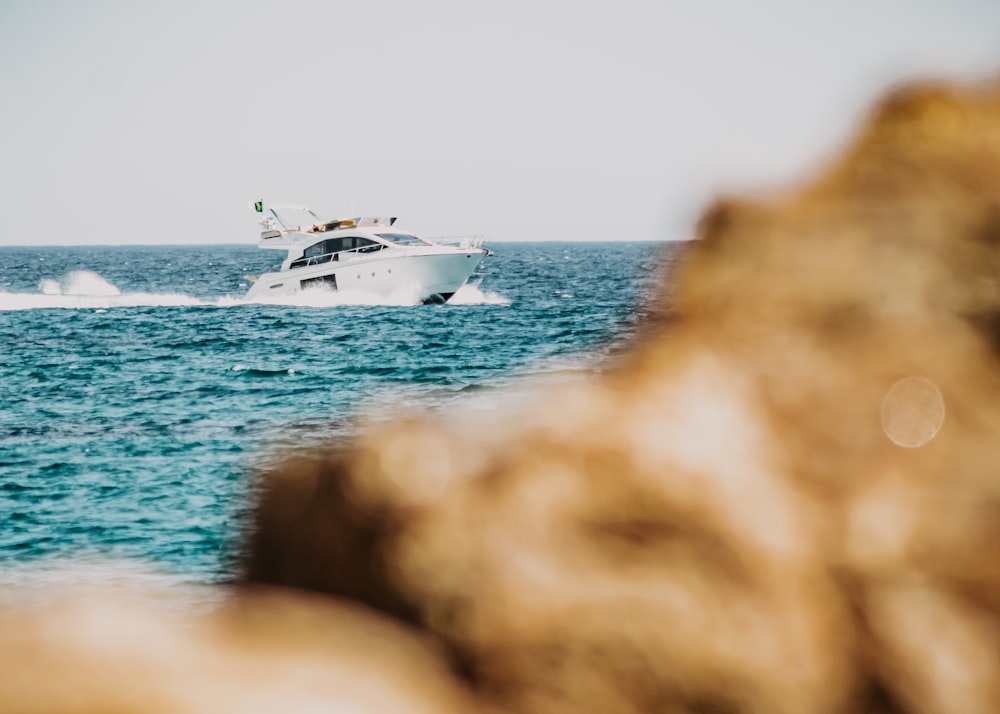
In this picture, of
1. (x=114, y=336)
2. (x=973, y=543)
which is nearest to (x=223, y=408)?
(x=114, y=336)

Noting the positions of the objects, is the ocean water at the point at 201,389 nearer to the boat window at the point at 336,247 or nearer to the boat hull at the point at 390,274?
the boat hull at the point at 390,274

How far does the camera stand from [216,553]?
1245 cm

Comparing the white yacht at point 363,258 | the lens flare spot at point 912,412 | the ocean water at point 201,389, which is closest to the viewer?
the lens flare spot at point 912,412

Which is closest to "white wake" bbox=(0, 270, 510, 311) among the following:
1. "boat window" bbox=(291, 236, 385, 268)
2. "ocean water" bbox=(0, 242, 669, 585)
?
"ocean water" bbox=(0, 242, 669, 585)

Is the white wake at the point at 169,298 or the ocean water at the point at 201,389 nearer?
the ocean water at the point at 201,389

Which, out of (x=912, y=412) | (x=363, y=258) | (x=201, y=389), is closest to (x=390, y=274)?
(x=363, y=258)

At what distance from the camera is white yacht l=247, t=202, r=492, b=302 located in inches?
1672

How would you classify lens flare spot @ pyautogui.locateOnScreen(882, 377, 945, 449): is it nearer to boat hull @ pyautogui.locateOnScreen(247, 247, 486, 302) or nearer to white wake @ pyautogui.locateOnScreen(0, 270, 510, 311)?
boat hull @ pyautogui.locateOnScreen(247, 247, 486, 302)

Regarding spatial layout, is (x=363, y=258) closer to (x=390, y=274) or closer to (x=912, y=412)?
(x=390, y=274)

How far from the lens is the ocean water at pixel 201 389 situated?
43.1ft

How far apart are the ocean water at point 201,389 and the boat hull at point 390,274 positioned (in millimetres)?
997

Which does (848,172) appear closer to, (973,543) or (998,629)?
(973,543)

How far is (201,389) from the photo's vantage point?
26.8 m

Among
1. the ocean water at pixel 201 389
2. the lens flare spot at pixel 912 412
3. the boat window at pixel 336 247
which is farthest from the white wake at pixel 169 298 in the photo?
the lens flare spot at pixel 912 412
